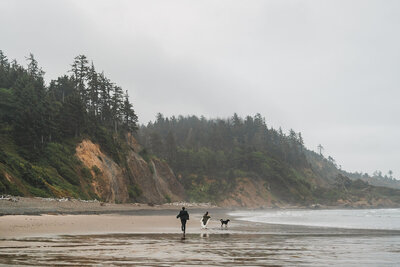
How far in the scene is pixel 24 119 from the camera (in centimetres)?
5631

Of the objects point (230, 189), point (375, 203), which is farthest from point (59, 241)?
point (375, 203)

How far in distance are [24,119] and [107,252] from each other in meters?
49.6

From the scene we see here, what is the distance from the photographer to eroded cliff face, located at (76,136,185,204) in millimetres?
59188

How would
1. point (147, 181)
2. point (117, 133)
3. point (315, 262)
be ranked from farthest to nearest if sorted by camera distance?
point (117, 133) → point (147, 181) → point (315, 262)

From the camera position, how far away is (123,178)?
220 ft

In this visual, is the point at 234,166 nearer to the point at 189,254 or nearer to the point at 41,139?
the point at 41,139

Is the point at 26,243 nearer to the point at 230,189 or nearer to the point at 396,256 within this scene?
the point at 396,256

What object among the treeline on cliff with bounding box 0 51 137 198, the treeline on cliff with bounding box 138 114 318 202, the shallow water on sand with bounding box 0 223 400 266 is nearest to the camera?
the shallow water on sand with bounding box 0 223 400 266

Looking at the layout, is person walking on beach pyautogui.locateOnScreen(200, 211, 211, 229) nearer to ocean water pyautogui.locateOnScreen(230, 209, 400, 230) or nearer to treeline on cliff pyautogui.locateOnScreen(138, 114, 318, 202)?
ocean water pyautogui.locateOnScreen(230, 209, 400, 230)

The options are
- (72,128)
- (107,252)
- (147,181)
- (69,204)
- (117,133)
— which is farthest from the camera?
(117,133)

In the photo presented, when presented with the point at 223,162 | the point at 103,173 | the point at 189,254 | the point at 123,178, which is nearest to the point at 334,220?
the point at 103,173

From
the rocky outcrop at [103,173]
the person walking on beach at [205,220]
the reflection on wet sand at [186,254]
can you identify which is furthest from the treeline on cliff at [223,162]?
the reflection on wet sand at [186,254]

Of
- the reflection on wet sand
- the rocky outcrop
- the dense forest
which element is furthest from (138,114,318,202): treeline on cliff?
the reflection on wet sand

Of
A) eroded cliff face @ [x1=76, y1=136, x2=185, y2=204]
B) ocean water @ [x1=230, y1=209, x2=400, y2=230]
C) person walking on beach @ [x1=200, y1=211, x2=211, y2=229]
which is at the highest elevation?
eroded cliff face @ [x1=76, y1=136, x2=185, y2=204]
